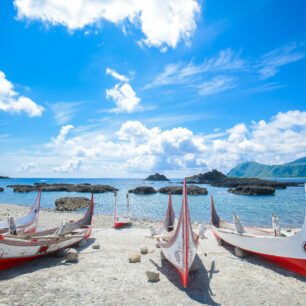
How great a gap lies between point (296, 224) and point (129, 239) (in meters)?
19.2

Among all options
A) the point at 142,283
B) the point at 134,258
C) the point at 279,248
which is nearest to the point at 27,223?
the point at 134,258

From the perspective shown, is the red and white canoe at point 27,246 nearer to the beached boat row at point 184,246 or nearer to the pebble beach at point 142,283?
the beached boat row at point 184,246

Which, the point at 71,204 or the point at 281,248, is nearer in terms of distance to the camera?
the point at 281,248

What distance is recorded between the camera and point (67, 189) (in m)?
69.9

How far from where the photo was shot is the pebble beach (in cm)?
648

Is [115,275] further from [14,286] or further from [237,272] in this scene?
[237,272]

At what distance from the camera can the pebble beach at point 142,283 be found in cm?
648

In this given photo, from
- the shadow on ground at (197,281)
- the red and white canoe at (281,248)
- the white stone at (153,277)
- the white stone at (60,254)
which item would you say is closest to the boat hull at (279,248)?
the red and white canoe at (281,248)

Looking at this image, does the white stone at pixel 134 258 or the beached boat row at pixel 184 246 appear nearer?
the beached boat row at pixel 184 246

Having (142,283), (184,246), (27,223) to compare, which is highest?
(184,246)

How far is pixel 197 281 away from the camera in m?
7.85

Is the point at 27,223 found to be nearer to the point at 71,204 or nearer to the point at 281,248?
the point at 281,248

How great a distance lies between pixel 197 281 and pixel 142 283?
7.34 ft

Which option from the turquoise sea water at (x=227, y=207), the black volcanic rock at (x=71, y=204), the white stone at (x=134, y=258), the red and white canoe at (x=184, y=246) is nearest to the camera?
the red and white canoe at (x=184, y=246)
